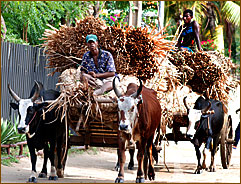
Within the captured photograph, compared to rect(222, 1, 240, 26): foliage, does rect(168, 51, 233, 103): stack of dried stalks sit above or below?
below

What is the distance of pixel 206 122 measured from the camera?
1030 centimetres

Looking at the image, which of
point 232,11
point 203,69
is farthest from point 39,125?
point 232,11

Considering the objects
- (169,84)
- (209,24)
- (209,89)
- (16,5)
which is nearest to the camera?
(169,84)

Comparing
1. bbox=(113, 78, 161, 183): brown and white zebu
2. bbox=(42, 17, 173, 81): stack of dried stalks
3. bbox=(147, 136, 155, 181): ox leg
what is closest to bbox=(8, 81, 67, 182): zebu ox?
bbox=(42, 17, 173, 81): stack of dried stalks

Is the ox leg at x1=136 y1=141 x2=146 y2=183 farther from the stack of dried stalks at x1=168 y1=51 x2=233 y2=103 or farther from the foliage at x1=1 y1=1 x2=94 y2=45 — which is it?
the foliage at x1=1 y1=1 x2=94 y2=45

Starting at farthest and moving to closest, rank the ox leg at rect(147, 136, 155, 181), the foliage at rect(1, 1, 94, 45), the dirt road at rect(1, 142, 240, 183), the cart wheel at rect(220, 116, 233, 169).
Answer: the foliage at rect(1, 1, 94, 45) → the cart wheel at rect(220, 116, 233, 169) → the ox leg at rect(147, 136, 155, 181) → the dirt road at rect(1, 142, 240, 183)

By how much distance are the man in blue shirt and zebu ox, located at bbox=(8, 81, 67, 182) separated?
79 cm

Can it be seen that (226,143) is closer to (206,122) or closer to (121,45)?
(206,122)

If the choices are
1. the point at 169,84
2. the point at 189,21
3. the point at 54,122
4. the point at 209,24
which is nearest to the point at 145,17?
the point at 209,24

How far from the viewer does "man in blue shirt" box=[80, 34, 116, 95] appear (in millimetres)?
8075

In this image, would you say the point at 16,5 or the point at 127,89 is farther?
the point at 16,5

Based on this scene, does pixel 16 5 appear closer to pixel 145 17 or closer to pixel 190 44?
pixel 190 44

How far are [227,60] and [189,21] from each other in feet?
4.35

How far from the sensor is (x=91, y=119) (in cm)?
790
